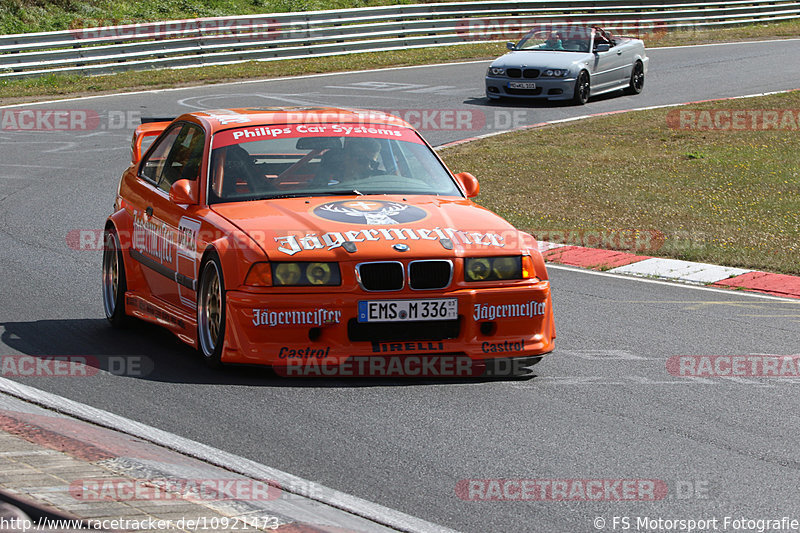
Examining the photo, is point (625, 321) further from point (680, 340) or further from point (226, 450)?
point (226, 450)

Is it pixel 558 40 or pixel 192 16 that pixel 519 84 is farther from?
pixel 192 16

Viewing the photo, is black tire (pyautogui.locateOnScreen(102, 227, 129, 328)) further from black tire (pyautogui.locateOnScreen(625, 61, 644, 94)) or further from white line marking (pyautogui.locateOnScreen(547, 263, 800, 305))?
black tire (pyautogui.locateOnScreen(625, 61, 644, 94))

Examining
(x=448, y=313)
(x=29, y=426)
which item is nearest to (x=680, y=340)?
(x=448, y=313)

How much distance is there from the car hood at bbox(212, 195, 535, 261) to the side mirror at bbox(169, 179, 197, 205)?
195mm

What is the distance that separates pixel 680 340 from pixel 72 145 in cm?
1329

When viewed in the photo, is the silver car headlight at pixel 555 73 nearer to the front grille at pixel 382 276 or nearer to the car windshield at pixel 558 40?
the car windshield at pixel 558 40

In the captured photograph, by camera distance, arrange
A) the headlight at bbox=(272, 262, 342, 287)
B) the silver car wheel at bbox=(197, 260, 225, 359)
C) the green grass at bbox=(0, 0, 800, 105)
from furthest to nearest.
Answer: the green grass at bbox=(0, 0, 800, 105)
the silver car wheel at bbox=(197, 260, 225, 359)
the headlight at bbox=(272, 262, 342, 287)

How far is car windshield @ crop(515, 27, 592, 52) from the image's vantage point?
2361 centimetres

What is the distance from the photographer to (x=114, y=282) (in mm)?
8477

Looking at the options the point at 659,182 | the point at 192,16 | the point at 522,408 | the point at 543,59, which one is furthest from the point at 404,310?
the point at 192,16

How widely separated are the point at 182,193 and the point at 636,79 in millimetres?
18959

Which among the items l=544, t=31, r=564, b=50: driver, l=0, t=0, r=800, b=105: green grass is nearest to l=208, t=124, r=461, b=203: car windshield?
l=544, t=31, r=564, b=50: driver

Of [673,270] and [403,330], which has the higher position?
[403,330]

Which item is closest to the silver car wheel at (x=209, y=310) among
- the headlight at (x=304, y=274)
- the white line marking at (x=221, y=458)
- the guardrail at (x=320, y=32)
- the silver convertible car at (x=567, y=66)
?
the headlight at (x=304, y=274)
